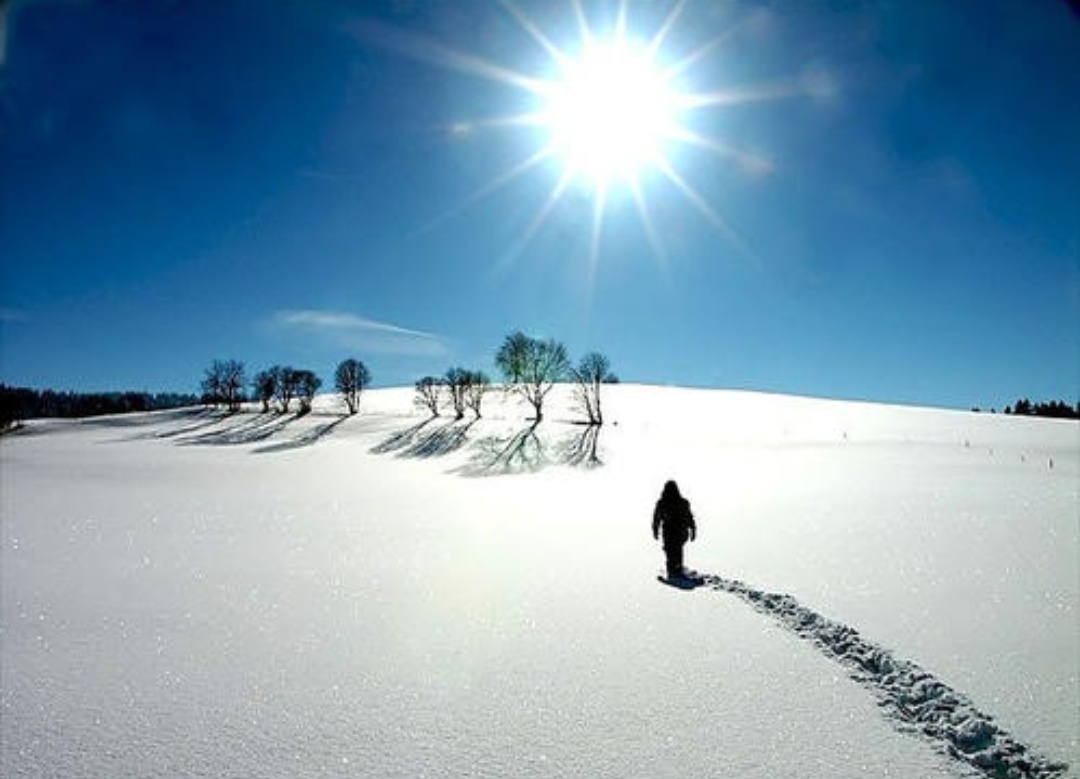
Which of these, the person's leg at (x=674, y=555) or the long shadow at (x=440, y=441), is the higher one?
the long shadow at (x=440, y=441)

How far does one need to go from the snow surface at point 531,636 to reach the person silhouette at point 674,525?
0.68m

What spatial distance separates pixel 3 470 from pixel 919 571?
44.0 metres

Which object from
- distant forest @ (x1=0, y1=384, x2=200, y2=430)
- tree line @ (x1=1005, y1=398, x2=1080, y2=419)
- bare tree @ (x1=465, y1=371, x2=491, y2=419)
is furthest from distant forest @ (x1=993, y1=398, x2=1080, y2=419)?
distant forest @ (x1=0, y1=384, x2=200, y2=430)

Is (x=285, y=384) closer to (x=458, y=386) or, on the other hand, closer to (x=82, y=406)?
(x=458, y=386)

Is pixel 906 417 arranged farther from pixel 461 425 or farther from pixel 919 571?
pixel 919 571

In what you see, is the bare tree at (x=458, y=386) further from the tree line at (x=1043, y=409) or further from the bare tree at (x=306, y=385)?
the tree line at (x=1043, y=409)

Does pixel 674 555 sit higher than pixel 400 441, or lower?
lower

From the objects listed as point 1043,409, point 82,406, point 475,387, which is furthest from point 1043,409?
point 82,406

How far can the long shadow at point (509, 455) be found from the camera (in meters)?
37.3

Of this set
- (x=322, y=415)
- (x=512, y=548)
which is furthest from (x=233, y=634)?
(x=322, y=415)

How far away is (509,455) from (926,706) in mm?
37854

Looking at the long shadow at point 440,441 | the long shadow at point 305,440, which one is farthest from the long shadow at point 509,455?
the long shadow at point 305,440

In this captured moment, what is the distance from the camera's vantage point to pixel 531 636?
816 cm

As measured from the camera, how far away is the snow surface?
5176mm
